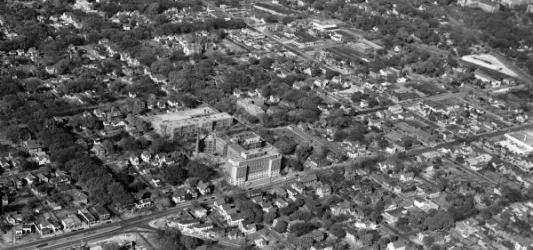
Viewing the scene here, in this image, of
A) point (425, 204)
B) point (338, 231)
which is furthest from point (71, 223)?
point (425, 204)

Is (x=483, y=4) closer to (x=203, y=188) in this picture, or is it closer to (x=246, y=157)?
(x=246, y=157)

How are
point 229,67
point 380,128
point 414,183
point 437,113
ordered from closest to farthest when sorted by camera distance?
1. point 414,183
2. point 380,128
3. point 437,113
4. point 229,67

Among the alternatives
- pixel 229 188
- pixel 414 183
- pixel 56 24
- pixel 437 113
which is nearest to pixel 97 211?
pixel 229 188

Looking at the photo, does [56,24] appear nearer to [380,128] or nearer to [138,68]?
[138,68]

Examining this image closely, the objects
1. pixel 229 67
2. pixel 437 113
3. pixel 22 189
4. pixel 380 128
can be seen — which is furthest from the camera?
pixel 229 67

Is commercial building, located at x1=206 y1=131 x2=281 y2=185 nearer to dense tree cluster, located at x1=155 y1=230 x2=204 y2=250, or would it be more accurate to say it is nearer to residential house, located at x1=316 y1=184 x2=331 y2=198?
residential house, located at x1=316 y1=184 x2=331 y2=198

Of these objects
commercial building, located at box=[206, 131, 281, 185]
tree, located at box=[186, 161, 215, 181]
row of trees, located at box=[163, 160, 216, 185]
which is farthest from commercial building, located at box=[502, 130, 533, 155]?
tree, located at box=[186, 161, 215, 181]
